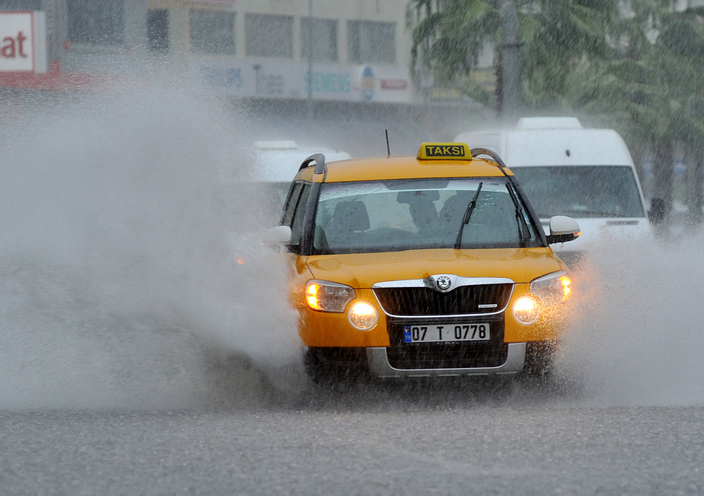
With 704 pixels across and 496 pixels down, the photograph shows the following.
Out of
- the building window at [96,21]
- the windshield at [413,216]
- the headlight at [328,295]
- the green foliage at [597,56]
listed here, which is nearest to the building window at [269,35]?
the building window at [96,21]

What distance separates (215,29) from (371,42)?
28.6ft

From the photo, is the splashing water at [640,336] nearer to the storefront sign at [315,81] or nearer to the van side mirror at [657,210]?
the van side mirror at [657,210]

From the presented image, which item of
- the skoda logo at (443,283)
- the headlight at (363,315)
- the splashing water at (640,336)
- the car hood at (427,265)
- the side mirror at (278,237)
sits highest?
the side mirror at (278,237)

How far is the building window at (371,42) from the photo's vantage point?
53094 millimetres

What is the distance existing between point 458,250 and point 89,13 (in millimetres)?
38742

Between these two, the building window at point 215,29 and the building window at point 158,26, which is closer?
the building window at point 158,26

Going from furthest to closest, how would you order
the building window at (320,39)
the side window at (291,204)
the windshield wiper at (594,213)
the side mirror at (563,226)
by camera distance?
the building window at (320,39) < the windshield wiper at (594,213) < the side window at (291,204) < the side mirror at (563,226)

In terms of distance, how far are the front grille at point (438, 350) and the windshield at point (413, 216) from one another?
865mm

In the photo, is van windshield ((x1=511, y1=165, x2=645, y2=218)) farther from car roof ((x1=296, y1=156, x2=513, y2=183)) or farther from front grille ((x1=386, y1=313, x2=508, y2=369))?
front grille ((x1=386, y1=313, x2=508, y2=369))

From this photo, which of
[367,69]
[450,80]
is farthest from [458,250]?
[367,69]

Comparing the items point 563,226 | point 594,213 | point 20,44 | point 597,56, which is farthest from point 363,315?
point 20,44

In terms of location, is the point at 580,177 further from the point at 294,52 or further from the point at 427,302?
the point at 294,52

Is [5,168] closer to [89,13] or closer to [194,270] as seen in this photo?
[194,270]

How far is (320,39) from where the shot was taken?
51.7 metres
